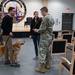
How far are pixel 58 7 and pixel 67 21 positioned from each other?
129 centimetres

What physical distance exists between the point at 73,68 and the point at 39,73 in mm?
1110

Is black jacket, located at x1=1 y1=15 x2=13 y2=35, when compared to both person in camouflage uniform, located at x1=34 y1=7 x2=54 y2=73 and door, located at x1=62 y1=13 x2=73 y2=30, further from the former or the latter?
door, located at x1=62 y1=13 x2=73 y2=30

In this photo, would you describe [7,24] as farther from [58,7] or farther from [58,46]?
[58,7]

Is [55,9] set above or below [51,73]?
above

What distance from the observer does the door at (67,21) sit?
12.0m

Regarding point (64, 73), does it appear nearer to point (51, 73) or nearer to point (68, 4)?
point (51, 73)

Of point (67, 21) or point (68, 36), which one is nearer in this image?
point (68, 36)

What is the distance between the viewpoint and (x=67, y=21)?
474 inches

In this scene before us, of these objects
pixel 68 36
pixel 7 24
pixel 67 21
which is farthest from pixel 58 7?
pixel 7 24

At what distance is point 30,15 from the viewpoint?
1130 centimetres

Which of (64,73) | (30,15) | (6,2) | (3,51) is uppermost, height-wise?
(6,2)

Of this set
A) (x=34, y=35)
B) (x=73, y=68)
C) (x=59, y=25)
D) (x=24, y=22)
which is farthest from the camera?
(x=59, y=25)

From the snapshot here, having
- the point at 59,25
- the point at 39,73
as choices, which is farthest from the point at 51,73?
the point at 59,25

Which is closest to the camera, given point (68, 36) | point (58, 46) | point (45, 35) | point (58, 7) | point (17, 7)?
point (45, 35)
